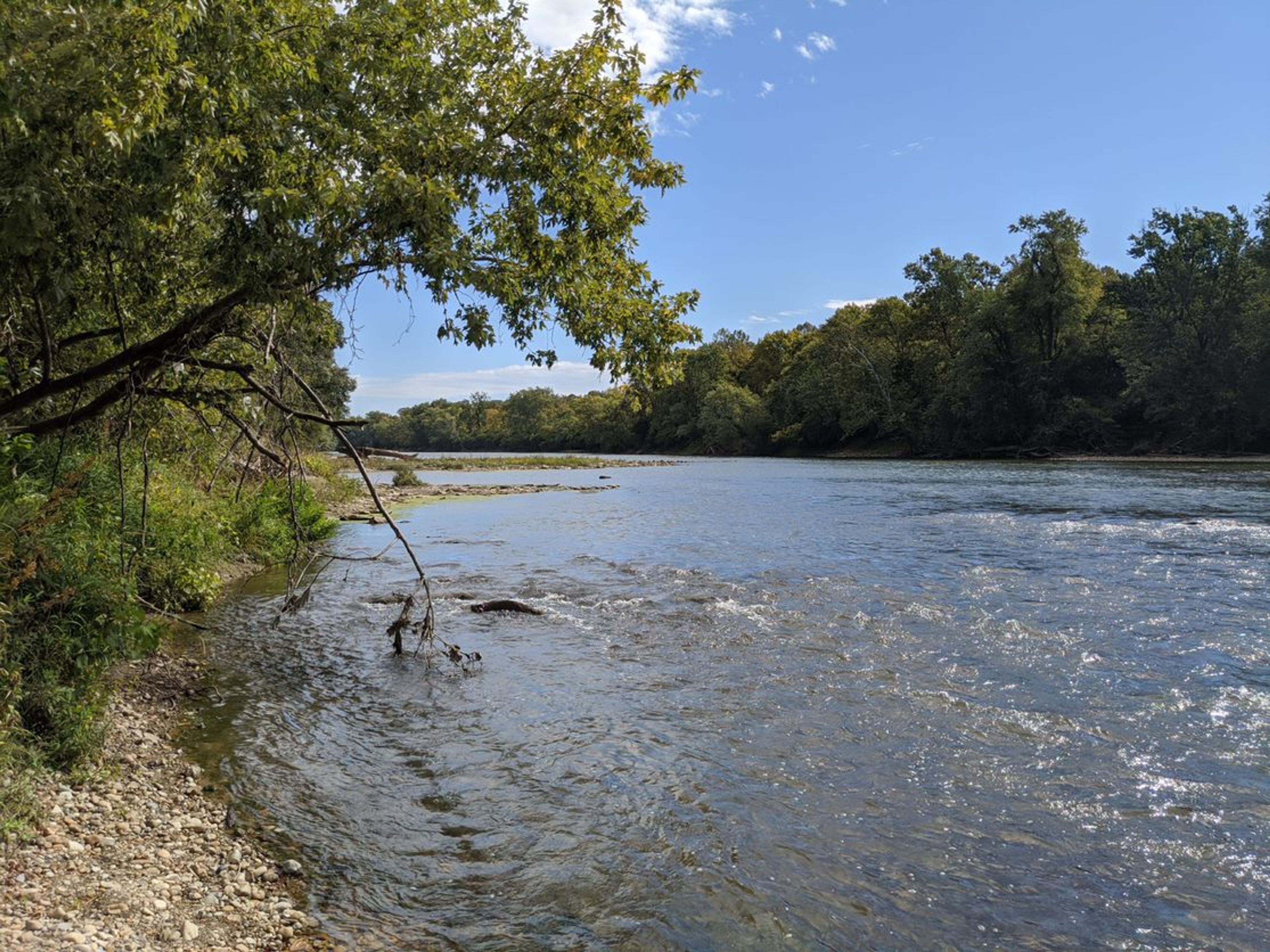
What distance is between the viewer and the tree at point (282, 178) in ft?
17.2

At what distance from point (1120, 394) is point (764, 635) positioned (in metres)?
73.2

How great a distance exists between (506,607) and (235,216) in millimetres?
10521

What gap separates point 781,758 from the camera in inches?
328

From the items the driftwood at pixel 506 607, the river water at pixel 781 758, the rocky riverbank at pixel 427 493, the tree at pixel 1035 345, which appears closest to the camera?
the river water at pixel 781 758

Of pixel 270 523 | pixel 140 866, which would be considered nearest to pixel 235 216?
pixel 140 866

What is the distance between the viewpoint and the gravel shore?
15.1 feet

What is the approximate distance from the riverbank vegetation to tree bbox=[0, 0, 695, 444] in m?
0.03

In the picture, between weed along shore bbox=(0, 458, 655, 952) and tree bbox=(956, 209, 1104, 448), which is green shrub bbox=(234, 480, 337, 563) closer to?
weed along shore bbox=(0, 458, 655, 952)

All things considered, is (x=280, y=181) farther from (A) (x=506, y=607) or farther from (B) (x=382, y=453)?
(A) (x=506, y=607)

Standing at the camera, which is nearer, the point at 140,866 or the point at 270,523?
the point at 140,866

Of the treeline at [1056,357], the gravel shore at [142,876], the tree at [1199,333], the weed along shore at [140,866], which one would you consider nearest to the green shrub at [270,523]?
the weed along shore at [140,866]

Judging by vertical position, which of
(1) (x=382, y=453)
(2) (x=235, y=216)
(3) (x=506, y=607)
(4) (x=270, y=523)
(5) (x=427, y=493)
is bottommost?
(3) (x=506, y=607)

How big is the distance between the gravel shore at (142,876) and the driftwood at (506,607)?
27.3 feet

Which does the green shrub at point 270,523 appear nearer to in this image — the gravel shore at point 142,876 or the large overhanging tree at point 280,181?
the large overhanging tree at point 280,181
